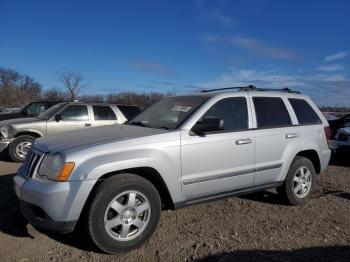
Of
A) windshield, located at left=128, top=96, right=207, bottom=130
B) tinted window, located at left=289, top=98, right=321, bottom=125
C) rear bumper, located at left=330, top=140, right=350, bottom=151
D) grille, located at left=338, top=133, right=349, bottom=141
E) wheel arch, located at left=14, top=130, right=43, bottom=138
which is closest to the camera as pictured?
windshield, located at left=128, top=96, right=207, bottom=130

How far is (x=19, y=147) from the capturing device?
33.0 feet

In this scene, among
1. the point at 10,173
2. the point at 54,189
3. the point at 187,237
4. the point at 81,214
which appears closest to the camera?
the point at 54,189

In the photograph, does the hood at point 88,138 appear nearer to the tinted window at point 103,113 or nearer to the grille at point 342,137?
the tinted window at point 103,113

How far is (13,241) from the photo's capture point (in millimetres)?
4324

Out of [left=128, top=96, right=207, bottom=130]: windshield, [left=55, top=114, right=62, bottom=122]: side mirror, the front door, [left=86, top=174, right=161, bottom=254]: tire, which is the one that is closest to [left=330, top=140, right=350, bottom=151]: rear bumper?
the front door

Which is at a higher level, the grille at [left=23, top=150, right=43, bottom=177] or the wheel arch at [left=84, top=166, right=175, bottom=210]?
the grille at [left=23, top=150, right=43, bottom=177]

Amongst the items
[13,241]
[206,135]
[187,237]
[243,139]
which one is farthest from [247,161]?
[13,241]

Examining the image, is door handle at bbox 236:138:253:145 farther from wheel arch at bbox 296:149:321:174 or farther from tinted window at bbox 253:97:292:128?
wheel arch at bbox 296:149:321:174

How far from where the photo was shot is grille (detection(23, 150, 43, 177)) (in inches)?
163

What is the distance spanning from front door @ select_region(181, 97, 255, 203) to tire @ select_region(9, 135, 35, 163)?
6.66m

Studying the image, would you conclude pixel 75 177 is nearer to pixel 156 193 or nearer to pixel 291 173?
pixel 156 193

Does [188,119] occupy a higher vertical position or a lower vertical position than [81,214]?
higher

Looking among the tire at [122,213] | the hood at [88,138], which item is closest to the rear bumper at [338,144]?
the hood at [88,138]

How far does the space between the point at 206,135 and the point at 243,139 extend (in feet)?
2.13
